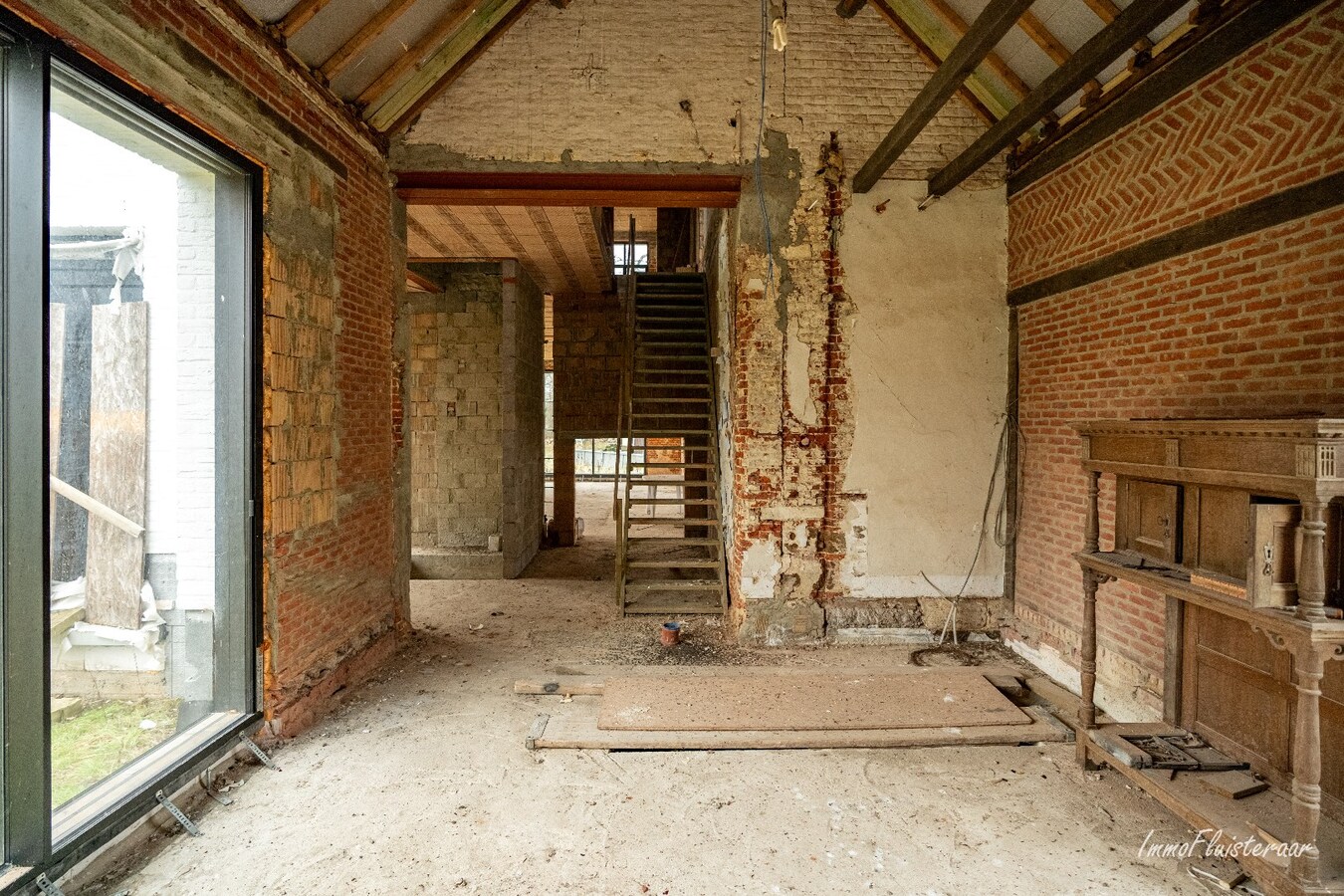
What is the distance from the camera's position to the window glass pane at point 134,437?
2.55 metres

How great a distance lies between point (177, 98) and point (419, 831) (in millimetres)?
3498

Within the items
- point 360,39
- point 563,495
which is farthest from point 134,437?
point 563,495

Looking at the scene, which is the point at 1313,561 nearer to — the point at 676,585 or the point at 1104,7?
the point at 1104,7

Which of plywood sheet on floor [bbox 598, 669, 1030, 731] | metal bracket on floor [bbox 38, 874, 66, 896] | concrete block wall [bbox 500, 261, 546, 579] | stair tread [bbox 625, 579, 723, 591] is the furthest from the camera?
concrete block wall [bbox 500, 261, 546, 579]

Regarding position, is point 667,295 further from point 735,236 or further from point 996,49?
point 996,49

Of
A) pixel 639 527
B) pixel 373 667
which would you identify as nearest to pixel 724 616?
pixel 373 667

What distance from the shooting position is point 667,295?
880 cm

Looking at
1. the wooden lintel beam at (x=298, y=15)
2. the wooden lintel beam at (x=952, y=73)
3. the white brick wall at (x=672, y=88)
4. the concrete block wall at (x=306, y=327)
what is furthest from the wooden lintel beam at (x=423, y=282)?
the wooden lintel beam at (x=952, y=73)

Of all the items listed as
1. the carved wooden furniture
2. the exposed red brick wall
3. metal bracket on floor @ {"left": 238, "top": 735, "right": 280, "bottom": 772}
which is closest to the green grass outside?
metal bracket on floor @ {"left": 238, "top": 735, "right": 280, "bottom": 772}

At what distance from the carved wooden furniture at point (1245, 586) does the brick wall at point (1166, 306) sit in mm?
516

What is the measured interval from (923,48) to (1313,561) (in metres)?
4.63

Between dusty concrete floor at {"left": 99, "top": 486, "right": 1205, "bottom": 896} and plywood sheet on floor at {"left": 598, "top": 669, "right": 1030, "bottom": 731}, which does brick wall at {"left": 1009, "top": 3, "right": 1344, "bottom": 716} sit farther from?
dusty concrete floor at {"left": 99, "top": 486, "right": 1205, "bottom": 896}

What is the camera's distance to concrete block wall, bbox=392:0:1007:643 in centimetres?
508

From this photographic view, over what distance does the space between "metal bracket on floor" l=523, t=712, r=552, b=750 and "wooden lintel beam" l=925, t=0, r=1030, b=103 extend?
216 inches
